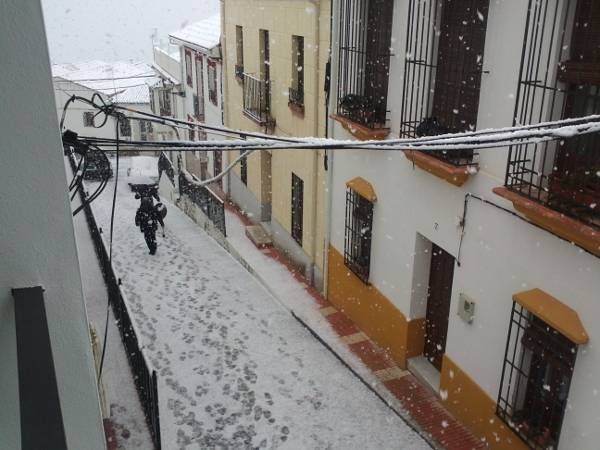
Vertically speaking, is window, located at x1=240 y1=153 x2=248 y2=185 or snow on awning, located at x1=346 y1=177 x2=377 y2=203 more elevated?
snow on awning, located at x1=346 y1=177 x2=377 y2=203

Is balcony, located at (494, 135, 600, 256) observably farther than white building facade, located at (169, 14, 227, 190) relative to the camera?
No

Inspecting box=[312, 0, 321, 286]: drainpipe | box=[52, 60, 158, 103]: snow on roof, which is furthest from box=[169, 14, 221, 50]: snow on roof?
box=[52, 60, 158, 103]: snow on roof

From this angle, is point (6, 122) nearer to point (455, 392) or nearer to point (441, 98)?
point (441, 98)

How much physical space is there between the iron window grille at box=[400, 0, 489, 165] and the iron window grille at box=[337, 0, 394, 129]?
73cm

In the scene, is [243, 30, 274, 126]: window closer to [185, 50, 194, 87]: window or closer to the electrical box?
the electrical box

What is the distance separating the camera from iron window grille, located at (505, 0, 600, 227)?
4859mm

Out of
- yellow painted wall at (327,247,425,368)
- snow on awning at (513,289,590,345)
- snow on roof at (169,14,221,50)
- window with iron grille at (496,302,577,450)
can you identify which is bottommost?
yellow painted wall at (327,247,425,368)

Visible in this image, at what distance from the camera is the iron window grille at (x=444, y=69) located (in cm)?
642

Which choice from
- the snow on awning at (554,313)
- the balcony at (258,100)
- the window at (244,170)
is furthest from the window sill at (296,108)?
the snow on awning at (554,313)

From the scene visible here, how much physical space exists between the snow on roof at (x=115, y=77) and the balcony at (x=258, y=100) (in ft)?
63.1

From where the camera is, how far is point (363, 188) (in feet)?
29.0

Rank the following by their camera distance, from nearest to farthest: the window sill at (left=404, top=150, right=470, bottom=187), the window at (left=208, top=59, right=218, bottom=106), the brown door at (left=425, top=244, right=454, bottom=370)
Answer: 1. the window sill at (left=404, top=150, right=470, bottom=187)
2. the brown door at (left=425, top=244, right=454, bottom=370)
3. the window at (left=208, top=59, right=218, bottom=106)

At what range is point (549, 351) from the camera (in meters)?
5.57

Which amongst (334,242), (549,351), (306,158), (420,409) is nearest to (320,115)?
(306,158)
